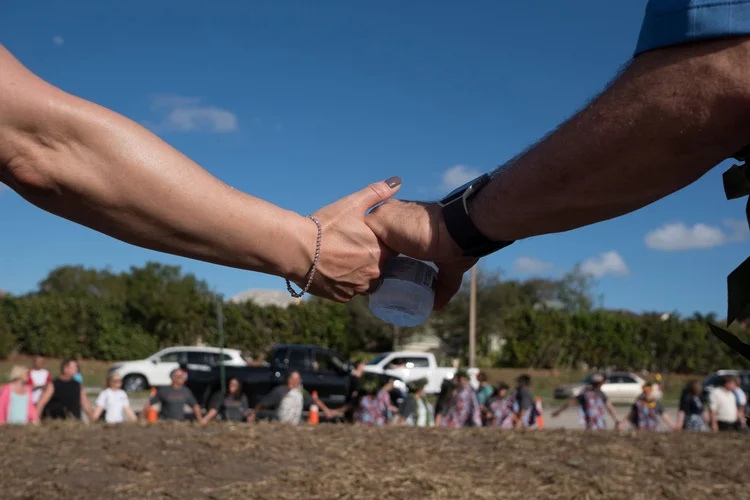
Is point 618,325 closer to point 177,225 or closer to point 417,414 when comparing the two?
point 417,414

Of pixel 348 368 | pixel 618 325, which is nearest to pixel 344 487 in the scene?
pixel 348 368

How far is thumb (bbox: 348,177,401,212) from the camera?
2.64 m

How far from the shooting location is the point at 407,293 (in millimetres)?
2465

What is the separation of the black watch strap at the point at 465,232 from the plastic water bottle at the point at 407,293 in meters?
0.19

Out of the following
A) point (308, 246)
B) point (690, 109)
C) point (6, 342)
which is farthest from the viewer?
point (6, 342)

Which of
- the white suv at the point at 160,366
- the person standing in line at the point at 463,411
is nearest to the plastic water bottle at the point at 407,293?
the person standing in line at the point at 463,411

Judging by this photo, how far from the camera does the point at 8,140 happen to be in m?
1.65

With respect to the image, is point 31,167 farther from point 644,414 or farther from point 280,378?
point 280,378

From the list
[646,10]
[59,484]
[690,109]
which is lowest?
[59,484]

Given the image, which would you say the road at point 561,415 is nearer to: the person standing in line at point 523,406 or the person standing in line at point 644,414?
the person standing in line at point 523,406

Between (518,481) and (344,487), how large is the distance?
0.89 metres

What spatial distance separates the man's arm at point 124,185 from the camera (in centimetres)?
167

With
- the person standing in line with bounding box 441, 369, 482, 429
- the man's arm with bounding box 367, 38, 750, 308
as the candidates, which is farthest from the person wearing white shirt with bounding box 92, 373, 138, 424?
the man's arm with bounding box 367, 38, 750, 308

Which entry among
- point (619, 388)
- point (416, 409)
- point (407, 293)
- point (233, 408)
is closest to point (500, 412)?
point (416, 409)
